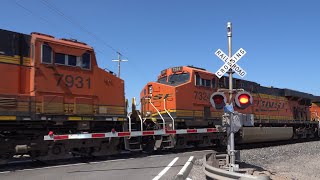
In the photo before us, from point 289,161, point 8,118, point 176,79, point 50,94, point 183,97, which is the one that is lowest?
point 289,161

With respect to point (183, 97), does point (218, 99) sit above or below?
below

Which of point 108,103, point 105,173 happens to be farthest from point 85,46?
point 105,173

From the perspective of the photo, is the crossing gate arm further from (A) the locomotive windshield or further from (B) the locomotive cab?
(A) the locomotive windshield

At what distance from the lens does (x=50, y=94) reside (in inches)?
526

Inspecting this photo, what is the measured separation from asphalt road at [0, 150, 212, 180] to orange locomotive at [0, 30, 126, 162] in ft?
3.98

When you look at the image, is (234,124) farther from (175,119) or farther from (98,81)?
(175,119)

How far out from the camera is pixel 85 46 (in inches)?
579

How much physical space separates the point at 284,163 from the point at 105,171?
8745 mm

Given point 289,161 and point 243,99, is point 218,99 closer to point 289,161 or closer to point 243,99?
point 243,99

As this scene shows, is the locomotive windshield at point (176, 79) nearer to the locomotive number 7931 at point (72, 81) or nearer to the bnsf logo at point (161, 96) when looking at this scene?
the bnsf logo at point (161, 96)

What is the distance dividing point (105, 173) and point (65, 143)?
3.18 meters

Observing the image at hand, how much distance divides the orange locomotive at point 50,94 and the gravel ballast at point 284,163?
4.25 m

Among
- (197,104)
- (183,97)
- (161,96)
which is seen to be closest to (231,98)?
(183,97)

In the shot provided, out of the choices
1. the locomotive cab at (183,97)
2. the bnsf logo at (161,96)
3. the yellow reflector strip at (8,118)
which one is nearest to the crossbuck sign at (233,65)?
the yellow reflector strip at (8,118)
